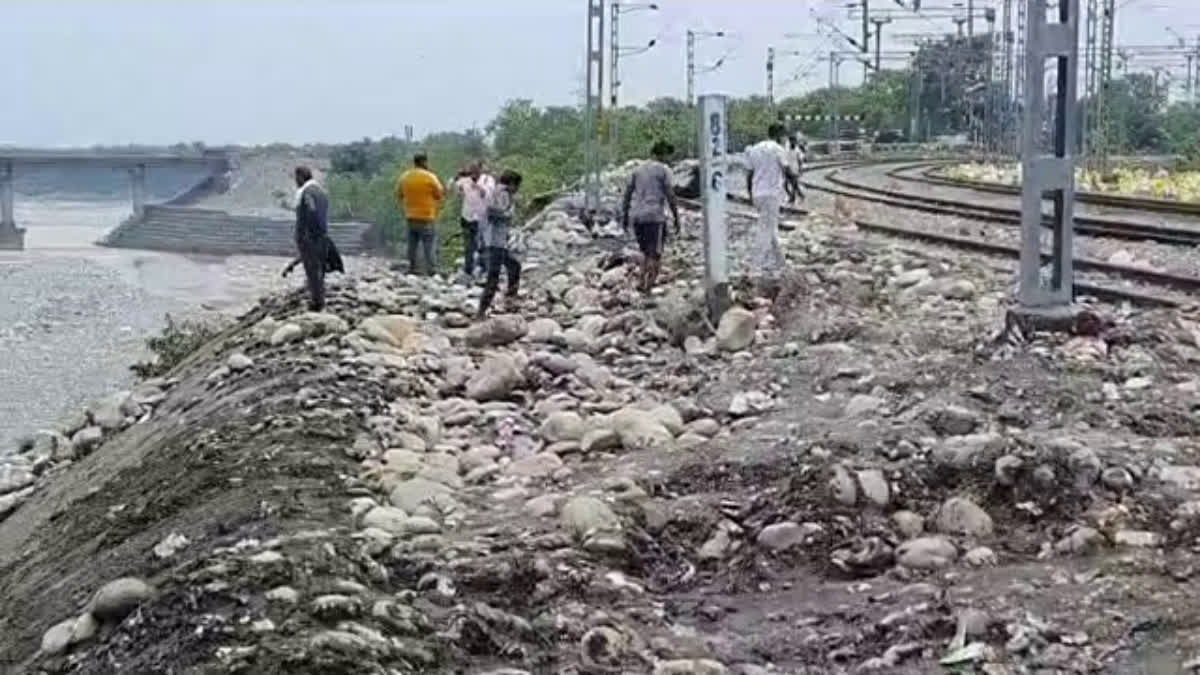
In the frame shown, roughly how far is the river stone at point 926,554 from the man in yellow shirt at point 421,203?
10.0m

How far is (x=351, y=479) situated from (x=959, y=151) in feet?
161

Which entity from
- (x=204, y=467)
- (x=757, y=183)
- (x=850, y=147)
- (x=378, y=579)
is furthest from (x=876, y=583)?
(x=850, y=147)

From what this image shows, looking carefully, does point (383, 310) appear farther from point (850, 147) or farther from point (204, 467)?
point (850, 147)

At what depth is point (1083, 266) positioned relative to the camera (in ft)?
51.0

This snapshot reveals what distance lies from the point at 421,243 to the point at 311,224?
3990 millimetres

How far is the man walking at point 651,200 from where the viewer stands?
1373cm

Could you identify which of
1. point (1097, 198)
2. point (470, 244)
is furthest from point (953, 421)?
point (1097, 198)

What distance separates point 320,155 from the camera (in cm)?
10875

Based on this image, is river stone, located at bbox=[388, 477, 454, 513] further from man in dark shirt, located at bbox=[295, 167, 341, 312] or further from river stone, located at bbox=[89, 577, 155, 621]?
man in dark shirt, located at bbox=[295, 167, 341, 312]

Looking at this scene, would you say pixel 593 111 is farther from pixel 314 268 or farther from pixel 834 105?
pixel 834 105

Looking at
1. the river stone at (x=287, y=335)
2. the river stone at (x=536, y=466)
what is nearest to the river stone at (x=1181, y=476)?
the river stone at (x=536, y=466)

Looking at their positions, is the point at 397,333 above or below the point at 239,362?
above

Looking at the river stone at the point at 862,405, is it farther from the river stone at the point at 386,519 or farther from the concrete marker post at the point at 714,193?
the concrete marker post at the point at 714,193

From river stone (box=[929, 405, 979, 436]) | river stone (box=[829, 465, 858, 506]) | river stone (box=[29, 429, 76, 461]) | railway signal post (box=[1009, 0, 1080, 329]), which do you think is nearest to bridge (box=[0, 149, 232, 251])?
river stone (box=[29, 429, 76, 461])
